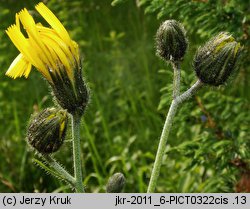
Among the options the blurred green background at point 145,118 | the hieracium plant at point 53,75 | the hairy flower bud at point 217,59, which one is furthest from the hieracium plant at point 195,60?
the hieracium plant at point 53,75

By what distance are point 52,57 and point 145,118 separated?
2.73m

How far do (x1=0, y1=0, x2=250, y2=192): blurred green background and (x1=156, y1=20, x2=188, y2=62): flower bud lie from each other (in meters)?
0.28

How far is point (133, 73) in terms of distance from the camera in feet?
19.4

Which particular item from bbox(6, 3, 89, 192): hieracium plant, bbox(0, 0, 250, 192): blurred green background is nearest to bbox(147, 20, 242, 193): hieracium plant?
bbox(0, 0, 250, 192): blurred green background

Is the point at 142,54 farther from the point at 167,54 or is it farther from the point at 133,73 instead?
the point at 167,54

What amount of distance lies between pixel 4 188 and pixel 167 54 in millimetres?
2264

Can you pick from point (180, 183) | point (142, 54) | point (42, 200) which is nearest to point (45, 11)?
point (42, 200)

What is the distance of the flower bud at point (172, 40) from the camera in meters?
2.63

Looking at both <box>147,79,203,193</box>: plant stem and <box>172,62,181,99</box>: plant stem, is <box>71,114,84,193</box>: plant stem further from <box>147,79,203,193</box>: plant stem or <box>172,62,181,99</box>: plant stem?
<box>172,62,181,99</box>: plant stem

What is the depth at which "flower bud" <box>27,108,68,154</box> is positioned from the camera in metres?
2.42

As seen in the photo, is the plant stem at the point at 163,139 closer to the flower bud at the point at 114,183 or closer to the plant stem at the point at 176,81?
the plant stem at the point at 176,81

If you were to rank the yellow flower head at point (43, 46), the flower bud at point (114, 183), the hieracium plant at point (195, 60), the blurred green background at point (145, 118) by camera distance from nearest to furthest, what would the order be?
the yellow flower head at point (43, 46) → the hieracium plant at point (195, 60) → the flower bud at point (114, 183) → the blurred green background at point (145, 118)

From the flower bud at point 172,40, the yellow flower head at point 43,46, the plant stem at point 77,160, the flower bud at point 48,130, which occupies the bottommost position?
the plant stem at point 77,160

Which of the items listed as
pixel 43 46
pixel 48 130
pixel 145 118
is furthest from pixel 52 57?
pixel 145 118
